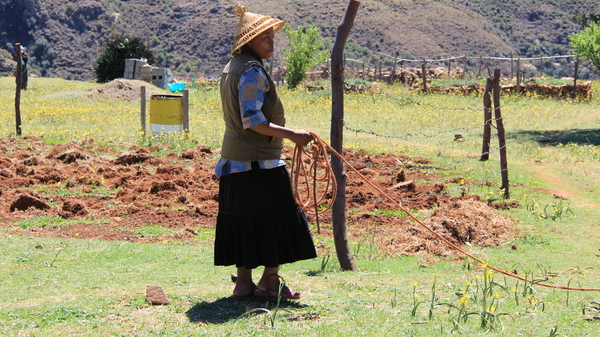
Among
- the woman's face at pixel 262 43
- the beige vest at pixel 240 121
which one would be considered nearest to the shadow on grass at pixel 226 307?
the beige vest at pixel 240 121

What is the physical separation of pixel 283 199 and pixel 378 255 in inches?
94.6

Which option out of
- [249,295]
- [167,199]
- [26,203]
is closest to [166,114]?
[167,199]

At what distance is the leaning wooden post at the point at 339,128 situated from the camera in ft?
18.2

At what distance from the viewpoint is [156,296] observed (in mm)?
4234

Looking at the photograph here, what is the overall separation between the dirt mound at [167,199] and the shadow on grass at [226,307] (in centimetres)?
256

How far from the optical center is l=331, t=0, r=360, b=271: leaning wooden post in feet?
18.2

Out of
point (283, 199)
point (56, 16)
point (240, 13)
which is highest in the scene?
point (56, 16)

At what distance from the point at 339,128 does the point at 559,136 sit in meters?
12.1

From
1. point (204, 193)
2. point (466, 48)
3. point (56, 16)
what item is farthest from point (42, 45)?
point (204, 193)

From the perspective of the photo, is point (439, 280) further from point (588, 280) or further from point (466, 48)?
point (466, 48)

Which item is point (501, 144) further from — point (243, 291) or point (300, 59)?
point (300, 59)

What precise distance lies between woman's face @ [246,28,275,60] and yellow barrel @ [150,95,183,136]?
9.06 meters

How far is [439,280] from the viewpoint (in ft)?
17.2

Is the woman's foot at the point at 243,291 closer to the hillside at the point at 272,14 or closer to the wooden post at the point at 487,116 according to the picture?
the wooden post at the point at 487,116
